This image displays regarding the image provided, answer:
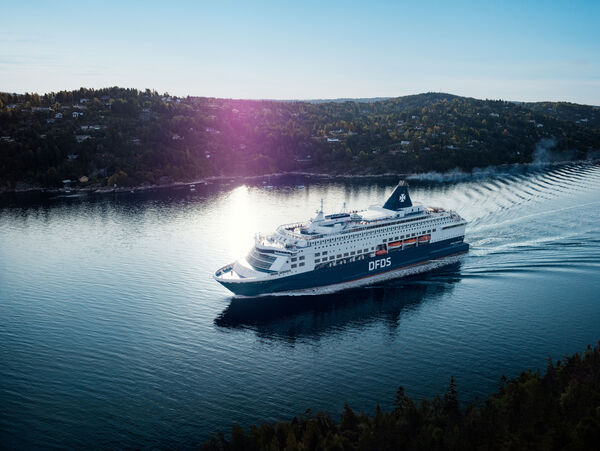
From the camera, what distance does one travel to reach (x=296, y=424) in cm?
Answer: 2244

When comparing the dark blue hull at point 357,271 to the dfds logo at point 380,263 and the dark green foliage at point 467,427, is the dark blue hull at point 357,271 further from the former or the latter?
the dark green foliage at point 467,427

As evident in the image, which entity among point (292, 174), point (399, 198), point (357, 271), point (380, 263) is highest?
point (292, 174)

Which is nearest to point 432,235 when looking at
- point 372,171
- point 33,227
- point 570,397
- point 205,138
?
point 570,397

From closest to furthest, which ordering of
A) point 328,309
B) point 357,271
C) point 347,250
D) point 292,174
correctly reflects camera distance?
point 328,309 → point 347,250 → point 357,271 → point 292,174

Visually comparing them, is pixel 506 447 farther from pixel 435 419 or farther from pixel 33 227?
pixel 33 227

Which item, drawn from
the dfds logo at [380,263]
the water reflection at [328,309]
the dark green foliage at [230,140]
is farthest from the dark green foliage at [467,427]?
the dark green foliage at [230,140]

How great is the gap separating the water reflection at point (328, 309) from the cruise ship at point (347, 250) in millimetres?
1380

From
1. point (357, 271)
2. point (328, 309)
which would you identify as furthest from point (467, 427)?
point (357, 271)

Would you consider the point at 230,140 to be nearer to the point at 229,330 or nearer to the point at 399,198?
the point at 399,198

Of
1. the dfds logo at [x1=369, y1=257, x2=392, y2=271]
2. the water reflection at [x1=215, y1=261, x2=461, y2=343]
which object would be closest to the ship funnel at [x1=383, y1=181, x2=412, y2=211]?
the dfds logo at [x1=369, y1=257, x2=392, y2=271]

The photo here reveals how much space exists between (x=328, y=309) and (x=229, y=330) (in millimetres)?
9009

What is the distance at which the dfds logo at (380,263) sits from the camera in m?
45.5

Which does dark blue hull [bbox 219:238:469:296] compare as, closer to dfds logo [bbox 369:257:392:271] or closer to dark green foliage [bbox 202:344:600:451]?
dfds logo [bbox 369:257:392:271]

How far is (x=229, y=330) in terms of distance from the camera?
115ft
